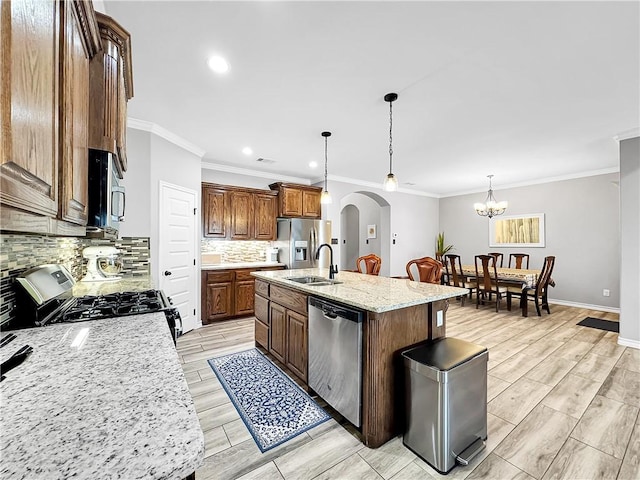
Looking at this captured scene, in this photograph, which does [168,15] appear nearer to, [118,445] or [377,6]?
[377,6]

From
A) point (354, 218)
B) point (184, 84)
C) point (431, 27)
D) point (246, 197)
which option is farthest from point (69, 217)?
point (354, 218)

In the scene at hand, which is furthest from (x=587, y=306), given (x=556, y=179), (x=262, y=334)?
(x=262, y=334)

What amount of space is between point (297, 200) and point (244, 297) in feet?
6.70

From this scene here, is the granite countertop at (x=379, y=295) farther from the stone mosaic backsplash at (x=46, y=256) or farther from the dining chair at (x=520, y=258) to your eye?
the dining chair at (x=520, y=258)

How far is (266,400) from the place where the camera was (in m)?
2.25

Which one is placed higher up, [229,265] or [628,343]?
[229,265]

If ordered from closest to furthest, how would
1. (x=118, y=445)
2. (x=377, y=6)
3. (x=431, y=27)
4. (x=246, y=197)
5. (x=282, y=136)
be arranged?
→ 1. (x=118, y=445)
2. (x=377, y=6)
3. (x=431, y=27)
4. (x=282, y=136)
5. (x=246, y=197)

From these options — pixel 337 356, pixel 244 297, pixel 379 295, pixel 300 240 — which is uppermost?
pixel 300 240

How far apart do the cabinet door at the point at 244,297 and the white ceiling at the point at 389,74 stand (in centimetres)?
216

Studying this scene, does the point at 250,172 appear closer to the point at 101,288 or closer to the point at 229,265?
the point at 229,265

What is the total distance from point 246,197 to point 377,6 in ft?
12.3

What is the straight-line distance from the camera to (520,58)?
6.77 feet

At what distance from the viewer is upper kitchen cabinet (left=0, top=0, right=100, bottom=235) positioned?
0.52 m

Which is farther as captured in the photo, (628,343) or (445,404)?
(628,343)
